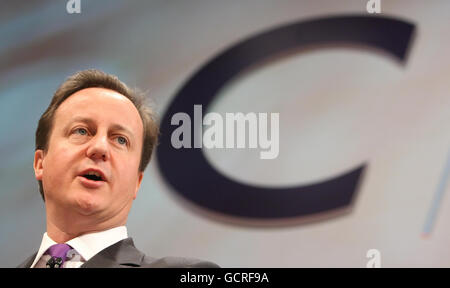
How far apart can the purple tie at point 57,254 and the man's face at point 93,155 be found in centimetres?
12

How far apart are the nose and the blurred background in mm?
808

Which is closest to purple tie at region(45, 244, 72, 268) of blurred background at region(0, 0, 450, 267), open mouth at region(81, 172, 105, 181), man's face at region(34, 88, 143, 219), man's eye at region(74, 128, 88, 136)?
man's face at region(34, 88, 143, 219)

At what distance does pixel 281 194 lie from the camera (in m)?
2.52

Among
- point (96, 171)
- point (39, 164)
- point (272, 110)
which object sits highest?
point (272, 110)

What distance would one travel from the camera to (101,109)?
5.83 ft

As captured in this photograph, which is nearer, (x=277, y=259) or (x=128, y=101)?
Result: (x=128, y=101)

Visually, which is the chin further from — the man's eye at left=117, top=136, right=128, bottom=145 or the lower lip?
the man's eye at left=117, top=136, right=128, bottom=145

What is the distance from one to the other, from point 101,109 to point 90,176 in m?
0.22

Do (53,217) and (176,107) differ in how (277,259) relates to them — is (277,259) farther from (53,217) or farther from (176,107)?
(53,217)

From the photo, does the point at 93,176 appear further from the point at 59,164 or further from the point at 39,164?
the point at 39,164

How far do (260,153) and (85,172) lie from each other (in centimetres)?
101

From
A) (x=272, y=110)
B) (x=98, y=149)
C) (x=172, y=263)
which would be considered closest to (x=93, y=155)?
(x=98, y=149)

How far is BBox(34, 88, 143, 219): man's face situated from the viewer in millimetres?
1714
